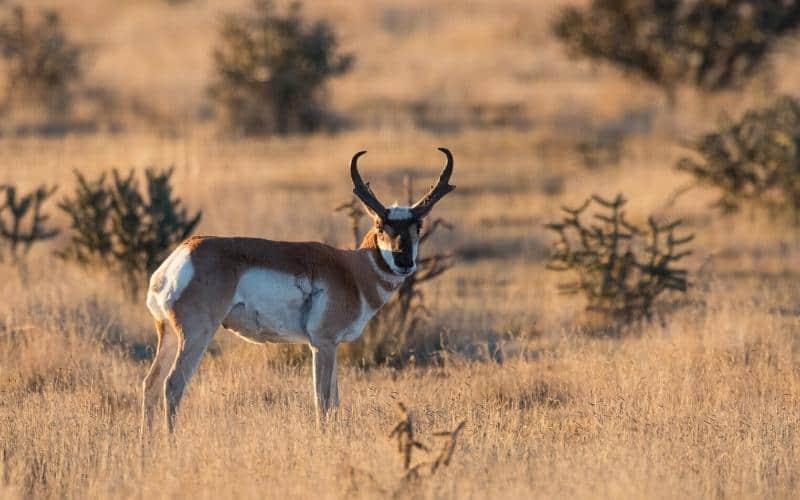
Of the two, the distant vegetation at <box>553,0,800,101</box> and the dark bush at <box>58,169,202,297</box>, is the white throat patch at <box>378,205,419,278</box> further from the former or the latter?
the distant vegetation at <box>553,0,800,101</box>

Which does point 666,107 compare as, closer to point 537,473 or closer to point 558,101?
point 558,101

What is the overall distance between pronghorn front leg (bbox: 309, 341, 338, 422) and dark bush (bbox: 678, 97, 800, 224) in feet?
35.8

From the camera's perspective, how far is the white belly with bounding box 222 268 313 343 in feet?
27.7

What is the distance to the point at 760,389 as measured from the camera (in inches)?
395

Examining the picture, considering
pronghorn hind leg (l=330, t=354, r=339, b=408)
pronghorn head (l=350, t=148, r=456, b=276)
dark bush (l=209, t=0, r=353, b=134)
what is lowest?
pronghorn hind leg (l=330, t=354, r=339, b=408)

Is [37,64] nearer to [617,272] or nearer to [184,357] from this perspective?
[617,272]

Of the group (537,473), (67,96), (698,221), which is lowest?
(537,473)

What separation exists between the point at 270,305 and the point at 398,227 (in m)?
0.99

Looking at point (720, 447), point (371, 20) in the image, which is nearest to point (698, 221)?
point (720, 447)

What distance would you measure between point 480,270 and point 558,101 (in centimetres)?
1273

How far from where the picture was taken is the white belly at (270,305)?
8.45 meters

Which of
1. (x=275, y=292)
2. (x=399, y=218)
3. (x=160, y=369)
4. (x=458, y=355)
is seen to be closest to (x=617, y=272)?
(x=458, y=355)

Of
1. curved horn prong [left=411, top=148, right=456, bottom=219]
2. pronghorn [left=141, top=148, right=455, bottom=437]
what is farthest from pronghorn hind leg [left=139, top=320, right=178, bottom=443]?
curved horn prong [left=411, top=148, right=456, bottom=219]

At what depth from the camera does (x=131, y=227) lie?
1384cm
